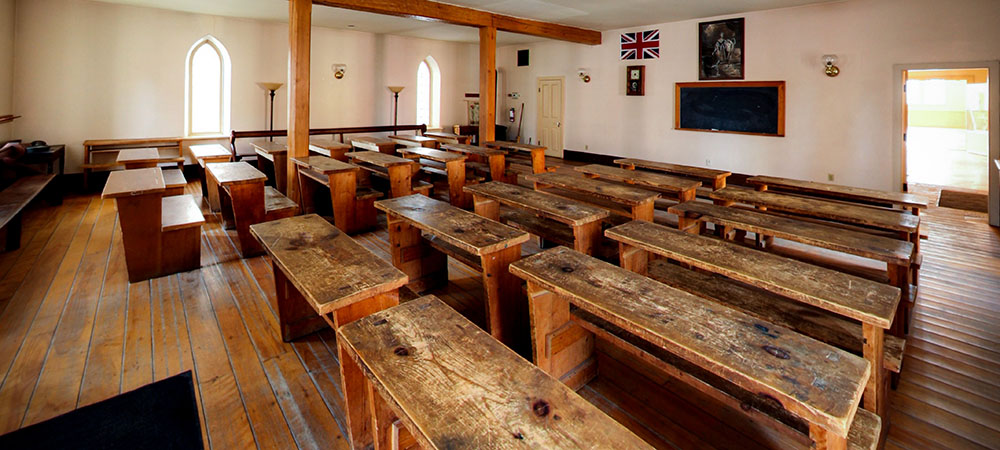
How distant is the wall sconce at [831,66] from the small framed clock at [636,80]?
2.79m

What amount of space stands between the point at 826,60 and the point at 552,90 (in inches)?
201

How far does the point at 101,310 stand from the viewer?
8.87 feet

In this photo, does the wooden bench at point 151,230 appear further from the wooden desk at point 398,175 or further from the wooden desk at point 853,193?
the wooden desk at point 853,193

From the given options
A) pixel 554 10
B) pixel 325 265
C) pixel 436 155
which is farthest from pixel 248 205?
pixel 554 10

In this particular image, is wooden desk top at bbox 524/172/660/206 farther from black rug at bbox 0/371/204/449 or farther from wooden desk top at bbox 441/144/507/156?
black rug at bbox 0/371/204/449

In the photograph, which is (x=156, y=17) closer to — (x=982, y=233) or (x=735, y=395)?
(x=735, y=395)

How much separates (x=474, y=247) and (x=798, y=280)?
131 centimetres

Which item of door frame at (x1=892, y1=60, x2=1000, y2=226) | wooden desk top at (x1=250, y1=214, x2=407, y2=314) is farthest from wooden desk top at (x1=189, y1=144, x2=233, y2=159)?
door frame at (x1=892, y1=60, x2=1000, y2=226)

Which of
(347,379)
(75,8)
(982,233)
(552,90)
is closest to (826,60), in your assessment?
(982,233)

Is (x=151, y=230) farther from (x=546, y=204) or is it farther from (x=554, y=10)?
(x=554, y=10)

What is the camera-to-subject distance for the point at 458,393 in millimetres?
1078

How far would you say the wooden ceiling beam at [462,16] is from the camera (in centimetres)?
556

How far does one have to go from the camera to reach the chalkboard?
6.62 meters

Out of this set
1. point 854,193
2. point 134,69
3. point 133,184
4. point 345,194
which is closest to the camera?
point 133,184
